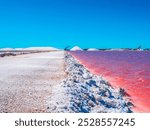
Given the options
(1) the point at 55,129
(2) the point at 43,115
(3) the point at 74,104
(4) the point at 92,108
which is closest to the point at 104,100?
(4) the point at 92,108

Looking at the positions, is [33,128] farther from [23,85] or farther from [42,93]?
[23,85]

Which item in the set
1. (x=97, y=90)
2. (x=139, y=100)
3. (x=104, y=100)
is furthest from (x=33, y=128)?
(x=139, y=100)

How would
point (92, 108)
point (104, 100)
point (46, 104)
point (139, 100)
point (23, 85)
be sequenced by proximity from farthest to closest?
point (139, 100), point (23, 85), point (104, 100), point (92, 108), point (46, 104)

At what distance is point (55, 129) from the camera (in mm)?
8883

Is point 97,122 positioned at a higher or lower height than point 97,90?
lower

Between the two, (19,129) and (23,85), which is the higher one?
(23,85)

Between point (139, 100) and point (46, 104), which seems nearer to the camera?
point (46, 104)

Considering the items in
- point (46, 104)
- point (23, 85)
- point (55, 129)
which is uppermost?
point (23, 85)

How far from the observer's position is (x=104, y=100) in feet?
51.3

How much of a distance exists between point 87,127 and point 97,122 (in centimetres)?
35

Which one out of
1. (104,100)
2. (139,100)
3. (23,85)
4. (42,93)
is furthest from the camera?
(139,100)

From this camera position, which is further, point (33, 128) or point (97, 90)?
point (97, 90)

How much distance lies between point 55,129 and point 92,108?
484 cm

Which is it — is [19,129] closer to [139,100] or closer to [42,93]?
[42,93]
